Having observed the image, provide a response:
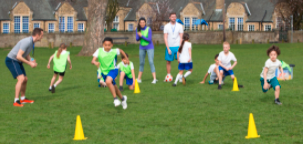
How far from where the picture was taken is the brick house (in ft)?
226

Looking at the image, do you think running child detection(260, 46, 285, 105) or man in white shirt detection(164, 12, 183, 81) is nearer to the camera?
running child detection(260, 46, 285, 105)

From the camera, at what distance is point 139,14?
7288cm

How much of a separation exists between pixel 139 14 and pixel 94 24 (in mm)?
42858

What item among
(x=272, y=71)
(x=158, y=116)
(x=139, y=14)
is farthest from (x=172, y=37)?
(x=139, y=14)

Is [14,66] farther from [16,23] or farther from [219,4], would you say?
[219,4]

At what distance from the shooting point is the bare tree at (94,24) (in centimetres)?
2995

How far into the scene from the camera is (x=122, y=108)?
9219 millimetres

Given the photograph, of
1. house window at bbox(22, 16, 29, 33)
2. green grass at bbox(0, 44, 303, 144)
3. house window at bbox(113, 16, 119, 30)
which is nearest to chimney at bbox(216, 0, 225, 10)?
house window at bbox(113, 16, 119, 30)

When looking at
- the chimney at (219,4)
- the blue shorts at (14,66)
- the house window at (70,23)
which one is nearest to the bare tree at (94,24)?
the blue shorts at (14,66)

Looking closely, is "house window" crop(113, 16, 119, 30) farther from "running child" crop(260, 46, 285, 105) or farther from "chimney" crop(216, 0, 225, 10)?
"running child" crop(260, 46, 285, 105)

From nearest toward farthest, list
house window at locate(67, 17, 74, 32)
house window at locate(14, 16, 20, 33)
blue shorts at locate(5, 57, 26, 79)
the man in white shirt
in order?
blue shorts at locate(5, 57, 26, 79) < the man in white shirt < house window at locate(14, 16, 20, 33) < house window at locate(67, 17, 74, 32)

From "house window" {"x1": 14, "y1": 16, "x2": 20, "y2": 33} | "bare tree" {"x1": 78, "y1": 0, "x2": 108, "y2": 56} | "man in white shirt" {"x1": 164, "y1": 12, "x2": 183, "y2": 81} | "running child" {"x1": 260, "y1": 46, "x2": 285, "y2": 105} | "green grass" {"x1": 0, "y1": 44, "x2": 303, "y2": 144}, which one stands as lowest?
"green grass" {"x1": 0, "y1": 44, "x2": 303, "y2": 144}

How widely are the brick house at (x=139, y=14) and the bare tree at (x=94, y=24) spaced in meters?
37.1

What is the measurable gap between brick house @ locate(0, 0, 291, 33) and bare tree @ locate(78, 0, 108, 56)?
122ft
